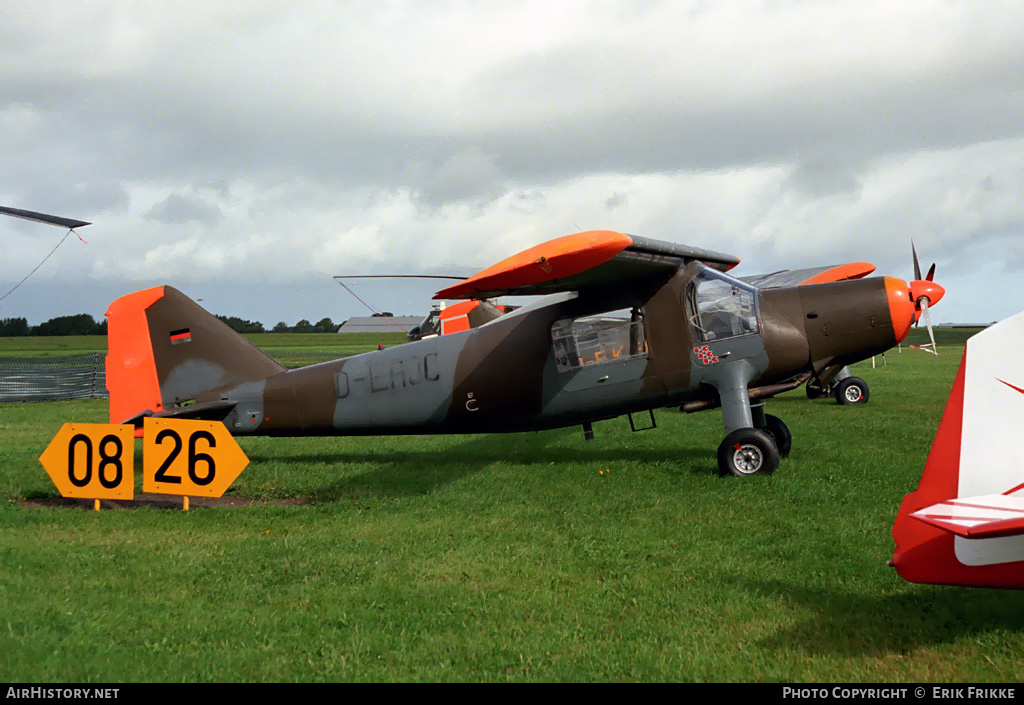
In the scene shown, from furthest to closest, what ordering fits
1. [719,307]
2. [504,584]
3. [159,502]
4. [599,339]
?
[599,339], [719,307], [159,502], [504,584]

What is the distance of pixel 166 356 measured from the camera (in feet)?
36.8

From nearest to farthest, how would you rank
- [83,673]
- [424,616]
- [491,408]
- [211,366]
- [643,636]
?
[83,673], [643,636], [424,616], [491,408], [211,366]

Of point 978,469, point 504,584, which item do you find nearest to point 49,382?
point 504,584

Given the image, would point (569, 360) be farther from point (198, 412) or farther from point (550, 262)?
point (198, 412)

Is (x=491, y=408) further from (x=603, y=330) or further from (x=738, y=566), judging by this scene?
(x=738, y=566)

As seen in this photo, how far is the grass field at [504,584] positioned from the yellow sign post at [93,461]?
1.06 ft

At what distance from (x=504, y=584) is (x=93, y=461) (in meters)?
5.94

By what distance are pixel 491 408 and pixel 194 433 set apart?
4012 mm

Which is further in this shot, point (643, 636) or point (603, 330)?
point (603, 330)

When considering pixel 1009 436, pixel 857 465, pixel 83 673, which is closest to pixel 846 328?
pixel 857 465

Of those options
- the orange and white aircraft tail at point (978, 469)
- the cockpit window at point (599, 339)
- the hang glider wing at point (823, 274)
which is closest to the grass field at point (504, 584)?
the orange and white aircraft tail at point (978, 469)

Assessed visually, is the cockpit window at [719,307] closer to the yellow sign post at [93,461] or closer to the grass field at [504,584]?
the grass field at [504,584]

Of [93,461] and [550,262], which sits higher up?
[550,262]

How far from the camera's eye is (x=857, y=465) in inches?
384
